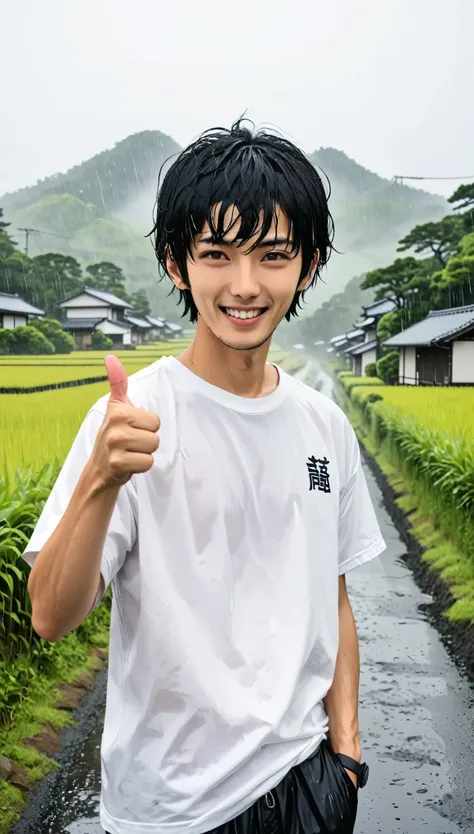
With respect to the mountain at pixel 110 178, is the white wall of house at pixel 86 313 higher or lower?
lower

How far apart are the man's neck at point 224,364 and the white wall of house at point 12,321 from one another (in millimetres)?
6781

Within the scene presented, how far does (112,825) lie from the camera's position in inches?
43.1

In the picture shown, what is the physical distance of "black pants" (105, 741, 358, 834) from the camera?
3.59 ft

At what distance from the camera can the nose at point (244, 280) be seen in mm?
1126

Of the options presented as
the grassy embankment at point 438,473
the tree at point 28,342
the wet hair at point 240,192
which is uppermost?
the tree at point 28,342

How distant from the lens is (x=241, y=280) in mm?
1135

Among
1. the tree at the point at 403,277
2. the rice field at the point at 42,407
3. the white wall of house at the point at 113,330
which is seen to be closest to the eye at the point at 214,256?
the rice field at the point at 42,407

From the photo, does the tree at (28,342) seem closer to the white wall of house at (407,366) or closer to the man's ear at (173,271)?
the man's ear at (173,271)

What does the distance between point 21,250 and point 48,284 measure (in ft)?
1.65

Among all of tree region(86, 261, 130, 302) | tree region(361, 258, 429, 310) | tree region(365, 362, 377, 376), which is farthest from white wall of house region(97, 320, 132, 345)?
tree region(365, 362, 377, 376)

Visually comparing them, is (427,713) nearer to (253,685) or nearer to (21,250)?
(253,685)

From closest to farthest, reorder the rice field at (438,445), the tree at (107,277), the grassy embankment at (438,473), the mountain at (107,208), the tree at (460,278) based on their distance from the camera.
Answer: the grassy embankment at (438,473) → the rice field at (438,445) → the tree at (107,277) → the tree at (460,278) → the mountain at (107,208)

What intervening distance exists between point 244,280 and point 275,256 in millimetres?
78

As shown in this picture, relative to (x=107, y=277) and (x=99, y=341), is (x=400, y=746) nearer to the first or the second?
(x=99, y=341)
